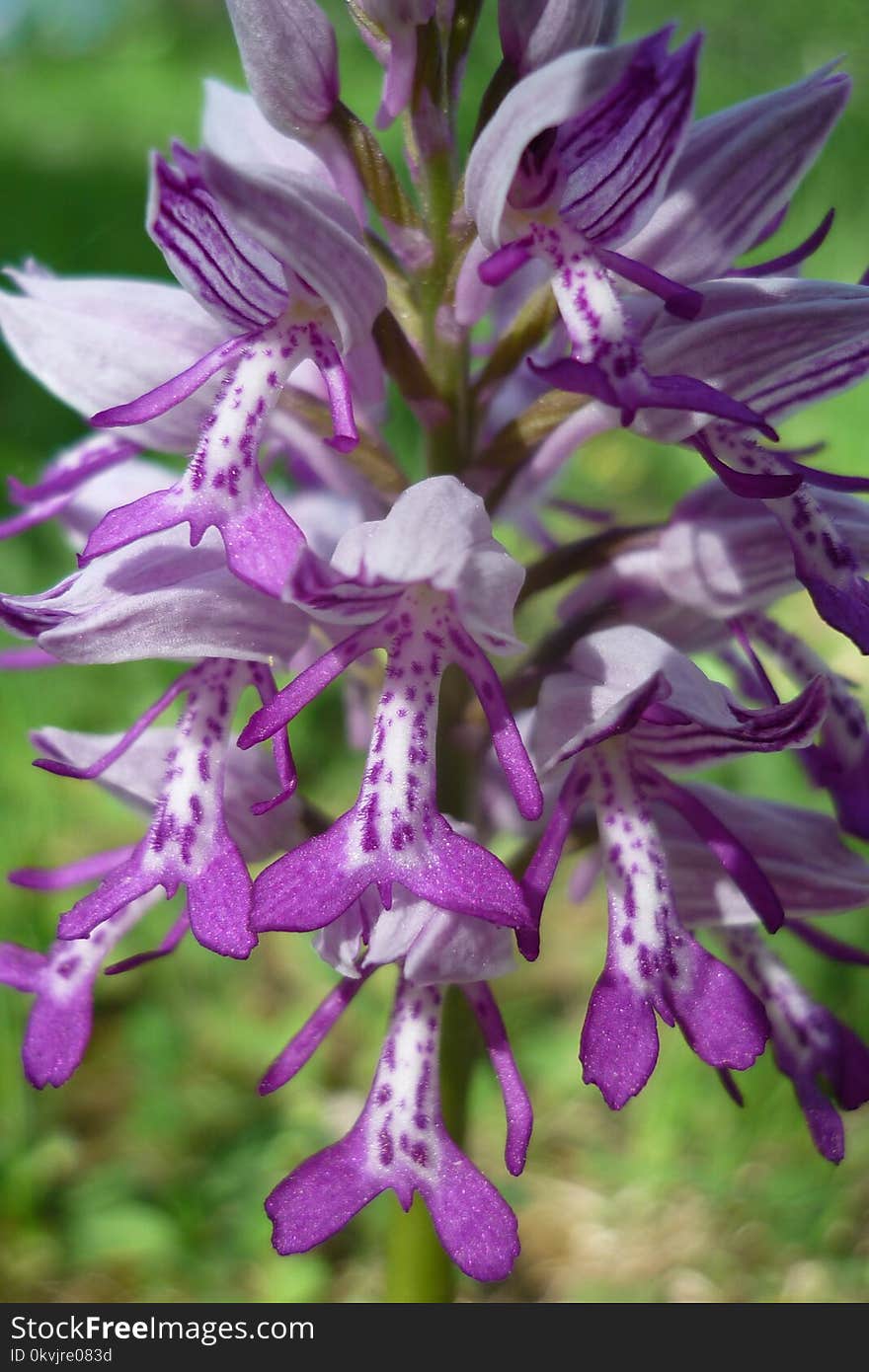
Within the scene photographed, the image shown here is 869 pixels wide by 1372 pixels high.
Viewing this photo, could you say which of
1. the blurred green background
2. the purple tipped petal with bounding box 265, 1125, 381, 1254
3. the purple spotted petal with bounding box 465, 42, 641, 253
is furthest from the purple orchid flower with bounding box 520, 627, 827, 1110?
the blurred green background

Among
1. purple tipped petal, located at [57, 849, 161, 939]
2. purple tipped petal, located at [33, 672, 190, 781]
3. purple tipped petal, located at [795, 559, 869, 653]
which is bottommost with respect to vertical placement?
purple tipped petal, located at [57, 849, 161, 939]

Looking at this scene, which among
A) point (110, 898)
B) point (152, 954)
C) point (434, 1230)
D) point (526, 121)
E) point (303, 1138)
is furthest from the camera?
point (303, 1138)

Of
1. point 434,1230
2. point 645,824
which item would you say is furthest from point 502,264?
point 434,1230

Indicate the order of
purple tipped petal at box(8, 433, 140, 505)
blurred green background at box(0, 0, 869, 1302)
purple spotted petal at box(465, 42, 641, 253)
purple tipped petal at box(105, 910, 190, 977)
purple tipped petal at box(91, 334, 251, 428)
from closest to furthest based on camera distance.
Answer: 1. purple spotted petal at box(465, 42, 641, 253)
2. purple tipped petal at box(91, 334, 251, 428)
3. purple tipped petal at box(105, 910, 190, 977)
4. purple tipped petal at box(8, 433, 140, 505)
5. blurred green background at box(0, 0, 869, 1302)

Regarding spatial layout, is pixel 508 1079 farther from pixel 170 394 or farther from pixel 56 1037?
pixel 170 394

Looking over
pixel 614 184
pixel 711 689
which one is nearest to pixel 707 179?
pixel 614 184

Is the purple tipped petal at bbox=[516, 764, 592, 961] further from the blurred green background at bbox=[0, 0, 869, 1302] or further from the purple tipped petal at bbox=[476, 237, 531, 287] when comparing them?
the blurred green background at bbox=[0, 0, 869, 1302]

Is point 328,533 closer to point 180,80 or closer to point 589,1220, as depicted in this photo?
point 589,1220
